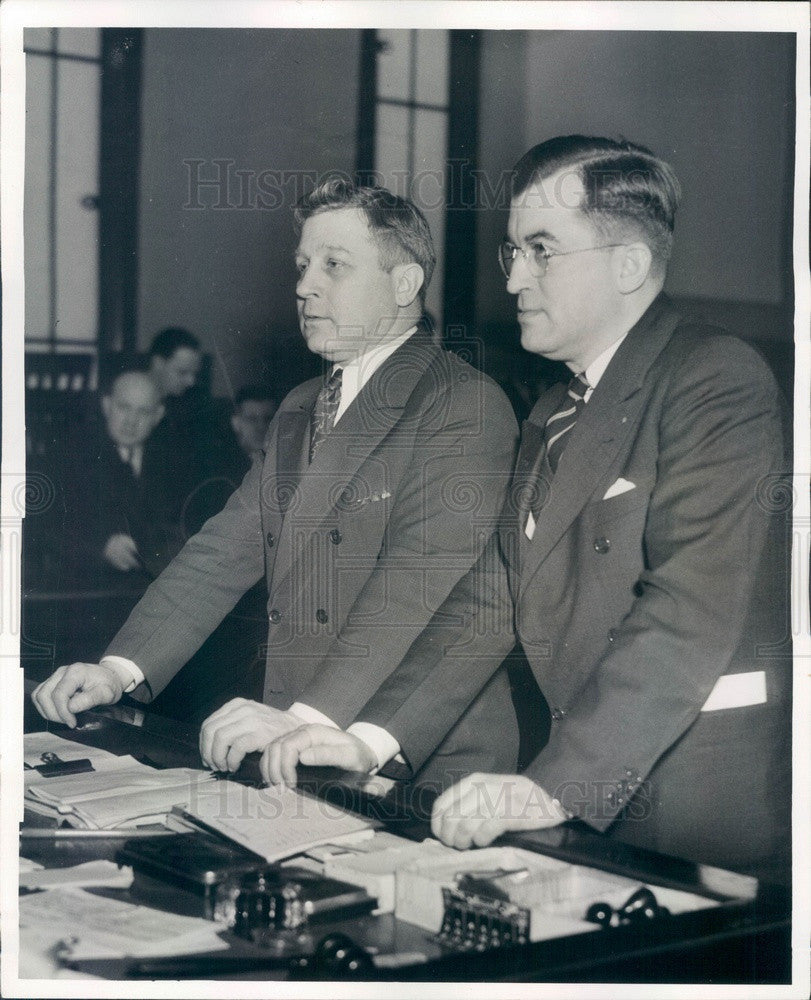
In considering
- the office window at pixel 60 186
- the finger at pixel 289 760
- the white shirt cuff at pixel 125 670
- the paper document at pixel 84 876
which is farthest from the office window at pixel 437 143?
the paper document at pixel 84 876

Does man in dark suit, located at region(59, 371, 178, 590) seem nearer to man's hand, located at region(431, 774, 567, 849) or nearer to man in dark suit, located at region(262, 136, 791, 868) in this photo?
man in dark suit, located at region(262, 136, 791, 868)

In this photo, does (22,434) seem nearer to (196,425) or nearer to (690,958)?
(196,425)

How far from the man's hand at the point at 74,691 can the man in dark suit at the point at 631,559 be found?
766 mm

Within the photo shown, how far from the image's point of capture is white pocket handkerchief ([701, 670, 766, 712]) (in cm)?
228

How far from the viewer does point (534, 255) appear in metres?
2.61

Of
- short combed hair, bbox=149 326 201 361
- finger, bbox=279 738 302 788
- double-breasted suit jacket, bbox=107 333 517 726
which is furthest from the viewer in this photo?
short combed hair, bbox=149 326 201 361

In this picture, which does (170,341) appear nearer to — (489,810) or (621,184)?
(621,184)

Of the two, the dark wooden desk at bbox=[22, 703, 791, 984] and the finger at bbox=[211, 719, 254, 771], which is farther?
the finger at bbox=[211, 719, 254, 771]

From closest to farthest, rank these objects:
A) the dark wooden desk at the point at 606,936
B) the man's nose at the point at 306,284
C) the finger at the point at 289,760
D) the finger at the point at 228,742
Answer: the dark wooden desk at the point at 606,936, the finger at the point at 289,760, the finger at the point at 228,742, the man's nose at the point at 306,284

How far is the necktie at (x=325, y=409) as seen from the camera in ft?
9.53

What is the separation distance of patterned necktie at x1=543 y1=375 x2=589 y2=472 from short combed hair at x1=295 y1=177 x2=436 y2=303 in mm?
543

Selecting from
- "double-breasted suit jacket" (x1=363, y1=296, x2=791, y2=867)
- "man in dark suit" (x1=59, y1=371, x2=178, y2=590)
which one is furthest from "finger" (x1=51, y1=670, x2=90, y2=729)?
"double-breasted suit jacket" (x1=363, y1=296, x2=791, y2=867)

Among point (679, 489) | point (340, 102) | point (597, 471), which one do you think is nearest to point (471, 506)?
point (597, 471)

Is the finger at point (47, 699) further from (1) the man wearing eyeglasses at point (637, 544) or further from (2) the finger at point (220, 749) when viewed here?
(1) the man wearing eyeglasses at point (637, 544)
